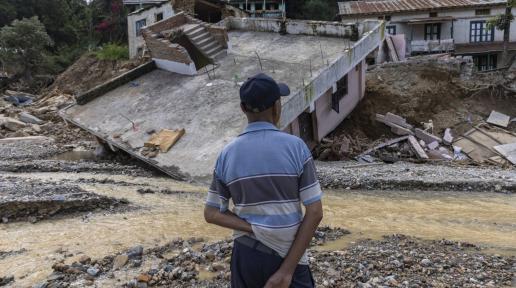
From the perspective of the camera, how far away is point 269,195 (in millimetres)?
3059

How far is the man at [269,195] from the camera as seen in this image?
120 inches

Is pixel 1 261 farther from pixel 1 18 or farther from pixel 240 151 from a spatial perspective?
pixel 1 18

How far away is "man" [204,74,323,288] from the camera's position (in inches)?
120

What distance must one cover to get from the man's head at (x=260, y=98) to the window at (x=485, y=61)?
35.4 meters

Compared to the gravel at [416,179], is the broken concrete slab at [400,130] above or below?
above

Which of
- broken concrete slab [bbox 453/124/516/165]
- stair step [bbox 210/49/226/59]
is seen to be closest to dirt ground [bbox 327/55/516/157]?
broken concrete slab [bbox 453/124/516/165]

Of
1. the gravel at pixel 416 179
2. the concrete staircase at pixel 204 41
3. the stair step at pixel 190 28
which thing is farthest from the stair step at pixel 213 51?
the gravel at pixel 416 179

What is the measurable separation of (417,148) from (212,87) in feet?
22.0

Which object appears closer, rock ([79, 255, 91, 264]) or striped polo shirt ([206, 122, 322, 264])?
striped polo shirt ([206, 122, 322, 264])

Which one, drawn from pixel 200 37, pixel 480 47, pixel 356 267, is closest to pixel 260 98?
pixel 356 267

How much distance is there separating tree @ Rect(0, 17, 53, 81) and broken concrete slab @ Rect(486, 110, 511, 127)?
22.6 m

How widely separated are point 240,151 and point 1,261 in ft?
19.2

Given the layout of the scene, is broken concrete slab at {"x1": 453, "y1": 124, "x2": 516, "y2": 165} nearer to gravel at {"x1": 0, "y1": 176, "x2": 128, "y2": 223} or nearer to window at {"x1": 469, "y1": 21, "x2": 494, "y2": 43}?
gravel at {"x1": 0, "y1": 176, "x2": 128, "y2": 223}

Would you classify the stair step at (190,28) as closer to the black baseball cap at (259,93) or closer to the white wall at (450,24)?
the black baseball cap at (259,93)
